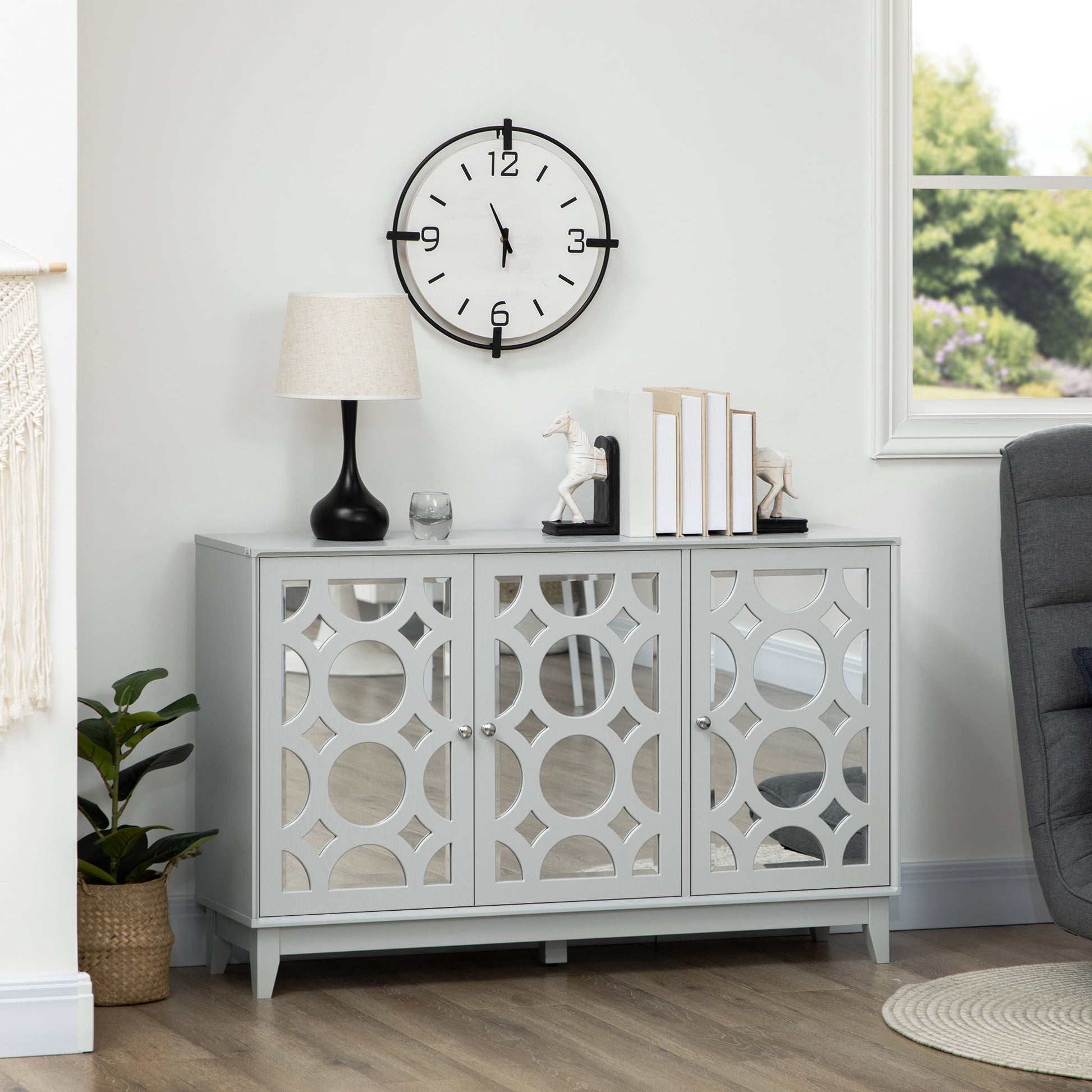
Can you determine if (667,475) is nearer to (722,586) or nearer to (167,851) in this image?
(722,586)

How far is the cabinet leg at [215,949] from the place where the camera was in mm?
2893

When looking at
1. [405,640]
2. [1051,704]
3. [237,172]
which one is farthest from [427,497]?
[1051,704]

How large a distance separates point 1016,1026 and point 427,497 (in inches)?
54.5

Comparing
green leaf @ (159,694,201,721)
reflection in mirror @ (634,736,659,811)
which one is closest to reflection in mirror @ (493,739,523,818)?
reflection in mirror @ (634,736,659,811)

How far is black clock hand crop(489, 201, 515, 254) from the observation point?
305 centimetres

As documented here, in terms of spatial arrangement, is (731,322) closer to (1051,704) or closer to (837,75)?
(837,75)

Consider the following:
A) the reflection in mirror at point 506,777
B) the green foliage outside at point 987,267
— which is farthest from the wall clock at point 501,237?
the green foliage outside at point 987,267

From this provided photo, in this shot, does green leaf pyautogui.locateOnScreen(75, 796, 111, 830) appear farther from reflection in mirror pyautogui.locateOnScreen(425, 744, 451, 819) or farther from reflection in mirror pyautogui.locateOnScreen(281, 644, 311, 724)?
reflection in mirror pyautogui.locateOnScreen(425, 744, 451, 819)

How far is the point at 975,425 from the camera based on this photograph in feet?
10.9

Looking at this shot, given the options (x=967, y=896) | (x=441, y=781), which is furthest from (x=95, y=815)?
(x=967, y=896)

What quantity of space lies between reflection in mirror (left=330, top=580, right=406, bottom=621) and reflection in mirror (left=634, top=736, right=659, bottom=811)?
54 cm

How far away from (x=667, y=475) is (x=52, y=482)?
44.2 inches

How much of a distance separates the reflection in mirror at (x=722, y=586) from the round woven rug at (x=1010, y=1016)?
31.0 inches

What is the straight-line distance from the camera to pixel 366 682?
8.96 feet
